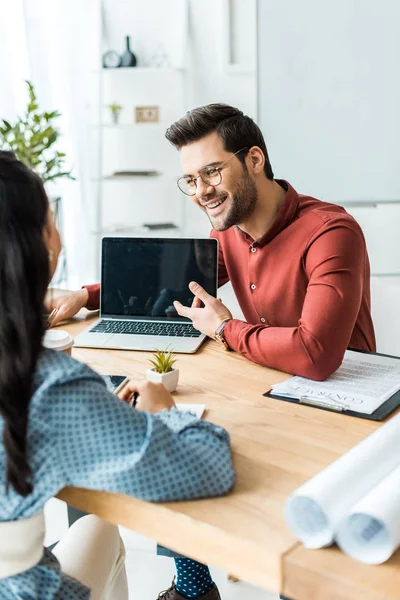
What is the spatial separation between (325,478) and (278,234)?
3.25 feet

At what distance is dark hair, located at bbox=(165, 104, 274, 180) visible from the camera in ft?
5.78

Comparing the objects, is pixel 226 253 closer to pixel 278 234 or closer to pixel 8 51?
pixel 278 234

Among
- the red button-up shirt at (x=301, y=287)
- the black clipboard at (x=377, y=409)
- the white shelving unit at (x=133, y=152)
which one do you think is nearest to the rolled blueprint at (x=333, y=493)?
the black clipboard at (x=377, y=409)

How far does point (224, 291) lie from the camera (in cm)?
209

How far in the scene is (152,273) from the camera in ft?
5.89

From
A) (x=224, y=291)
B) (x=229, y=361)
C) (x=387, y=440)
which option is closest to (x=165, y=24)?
(x=224, y=291)

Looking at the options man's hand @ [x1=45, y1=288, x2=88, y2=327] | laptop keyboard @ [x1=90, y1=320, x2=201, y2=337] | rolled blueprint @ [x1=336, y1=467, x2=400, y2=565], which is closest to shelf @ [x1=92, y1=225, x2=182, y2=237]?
man's hand @ [x1=45, y1=288, x2=88, y2=327]

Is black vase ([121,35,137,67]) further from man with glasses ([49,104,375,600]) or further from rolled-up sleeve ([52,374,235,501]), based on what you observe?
rolled-up sleeve ([52,374,235,501])

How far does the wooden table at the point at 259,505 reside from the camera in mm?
817

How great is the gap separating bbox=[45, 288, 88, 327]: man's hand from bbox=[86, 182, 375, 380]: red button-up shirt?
3 centimetres

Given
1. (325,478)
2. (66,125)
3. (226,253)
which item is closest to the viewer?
(325,478)

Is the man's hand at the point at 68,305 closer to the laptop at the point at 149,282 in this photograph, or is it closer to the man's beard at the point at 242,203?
the laptop at the point at 149,282

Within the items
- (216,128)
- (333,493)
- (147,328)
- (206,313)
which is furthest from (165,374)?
(216,128)

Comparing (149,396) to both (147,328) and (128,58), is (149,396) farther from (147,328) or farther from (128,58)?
(128,58)
